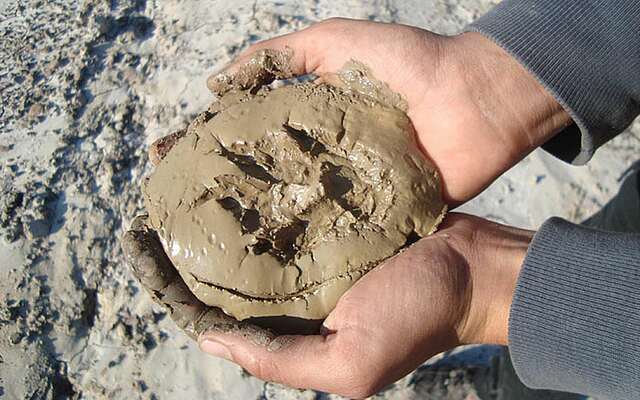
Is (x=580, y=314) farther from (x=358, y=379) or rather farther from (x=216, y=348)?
(x=216, y=348)

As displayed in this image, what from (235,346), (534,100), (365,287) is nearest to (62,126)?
(235,346)

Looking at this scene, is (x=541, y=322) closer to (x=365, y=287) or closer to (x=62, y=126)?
(x=365, y=287)

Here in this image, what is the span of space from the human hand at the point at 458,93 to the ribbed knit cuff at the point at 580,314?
530 mm

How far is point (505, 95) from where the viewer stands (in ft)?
8.08

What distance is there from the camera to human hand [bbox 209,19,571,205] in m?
2.46

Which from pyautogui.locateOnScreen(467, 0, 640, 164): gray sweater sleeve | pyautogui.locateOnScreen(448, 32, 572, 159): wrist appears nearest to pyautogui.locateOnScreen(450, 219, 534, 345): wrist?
pyautogui.locateOnScreen(448, 32, 572, 159): wrist

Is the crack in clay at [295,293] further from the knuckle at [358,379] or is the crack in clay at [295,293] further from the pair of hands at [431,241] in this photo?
the knuckle at [358,379]

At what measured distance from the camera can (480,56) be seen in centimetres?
251

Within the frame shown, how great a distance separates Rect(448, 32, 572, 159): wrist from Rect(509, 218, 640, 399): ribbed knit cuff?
561 mm

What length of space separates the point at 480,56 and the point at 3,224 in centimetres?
268

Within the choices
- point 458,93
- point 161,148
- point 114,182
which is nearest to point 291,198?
point 161,148

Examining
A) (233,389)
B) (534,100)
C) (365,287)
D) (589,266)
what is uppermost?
(534,100)

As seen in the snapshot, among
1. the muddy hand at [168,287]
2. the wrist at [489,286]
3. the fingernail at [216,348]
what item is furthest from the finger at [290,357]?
the wrist at [489,286]

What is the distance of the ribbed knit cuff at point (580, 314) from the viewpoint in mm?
1928
